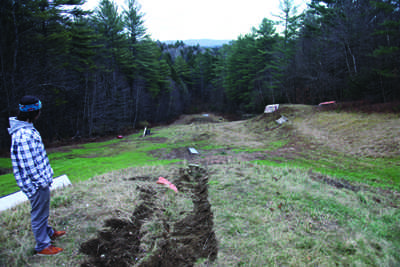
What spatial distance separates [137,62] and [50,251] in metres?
30.0

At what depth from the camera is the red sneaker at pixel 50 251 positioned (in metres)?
2.75

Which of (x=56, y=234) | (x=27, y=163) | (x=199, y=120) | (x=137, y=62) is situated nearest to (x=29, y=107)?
(x=27, y=163)

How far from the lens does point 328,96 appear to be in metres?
23.7

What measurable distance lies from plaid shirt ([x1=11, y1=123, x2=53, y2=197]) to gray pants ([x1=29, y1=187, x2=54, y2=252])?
0.08 m

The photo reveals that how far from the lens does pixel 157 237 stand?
330 cm

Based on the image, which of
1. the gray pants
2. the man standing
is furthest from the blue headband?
the gray pants

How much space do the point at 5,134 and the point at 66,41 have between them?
7162 millimetres

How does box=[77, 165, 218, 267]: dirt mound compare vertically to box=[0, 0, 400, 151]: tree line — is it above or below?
below

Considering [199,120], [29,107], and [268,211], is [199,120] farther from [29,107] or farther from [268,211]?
[29,107]

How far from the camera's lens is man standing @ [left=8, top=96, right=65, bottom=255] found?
2.59 m

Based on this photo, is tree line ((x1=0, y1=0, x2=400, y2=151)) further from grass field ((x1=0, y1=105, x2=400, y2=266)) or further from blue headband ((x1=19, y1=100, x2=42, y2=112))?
blue headband ((x1=19, y1=100, x2=42, y2=112))

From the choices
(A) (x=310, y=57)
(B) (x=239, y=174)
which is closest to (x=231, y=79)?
(A) (x=310, y=57)

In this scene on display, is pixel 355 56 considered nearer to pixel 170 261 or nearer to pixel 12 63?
pixel 170 261

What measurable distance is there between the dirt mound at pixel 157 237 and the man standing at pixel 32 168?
0.55 meters
